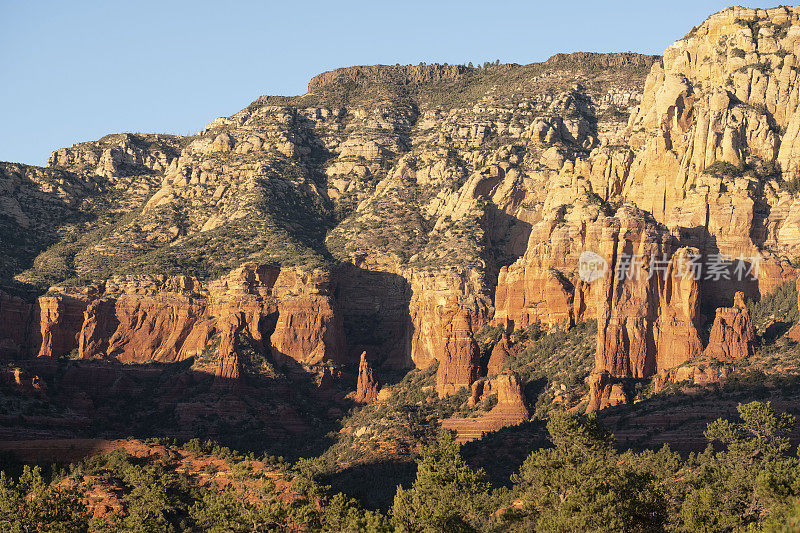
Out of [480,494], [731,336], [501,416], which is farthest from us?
[501,416]

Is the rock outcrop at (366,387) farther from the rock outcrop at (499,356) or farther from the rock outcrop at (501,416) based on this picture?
the rock outcrop at (501,416)

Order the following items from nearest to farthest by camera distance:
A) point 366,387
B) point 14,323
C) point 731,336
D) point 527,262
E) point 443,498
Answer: point 443,498, point 731,336, point 527,262, point 366,387, point 14,323

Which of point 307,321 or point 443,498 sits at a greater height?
point 307,321

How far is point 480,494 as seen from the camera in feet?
359

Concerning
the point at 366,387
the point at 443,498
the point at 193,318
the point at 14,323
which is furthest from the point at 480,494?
the point at 14,323

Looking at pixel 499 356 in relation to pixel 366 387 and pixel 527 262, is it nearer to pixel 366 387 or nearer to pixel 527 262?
pixel 527 262

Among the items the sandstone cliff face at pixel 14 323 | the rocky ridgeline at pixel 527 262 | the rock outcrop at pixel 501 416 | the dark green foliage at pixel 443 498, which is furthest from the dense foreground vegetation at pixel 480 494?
the sandstone cliff face at pixel 14 323

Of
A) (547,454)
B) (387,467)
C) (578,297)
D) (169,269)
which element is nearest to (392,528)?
(547,454)

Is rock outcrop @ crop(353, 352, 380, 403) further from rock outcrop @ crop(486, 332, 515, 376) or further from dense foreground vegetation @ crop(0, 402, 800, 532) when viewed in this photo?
dense foreground vegetation @ crop(0, 402, 800, 532)

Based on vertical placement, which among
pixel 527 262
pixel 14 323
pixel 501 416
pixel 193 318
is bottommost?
pixel 501 416

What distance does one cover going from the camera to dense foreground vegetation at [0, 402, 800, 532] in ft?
293

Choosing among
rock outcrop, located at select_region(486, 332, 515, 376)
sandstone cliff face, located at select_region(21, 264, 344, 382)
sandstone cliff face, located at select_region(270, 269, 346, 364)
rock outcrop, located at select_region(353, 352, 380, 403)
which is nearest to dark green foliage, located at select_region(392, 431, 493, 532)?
rock outcrop, located at select_region(486, 332, 515, 376)

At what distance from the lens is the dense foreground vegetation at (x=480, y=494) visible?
8925cm

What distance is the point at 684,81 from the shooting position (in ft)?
576
